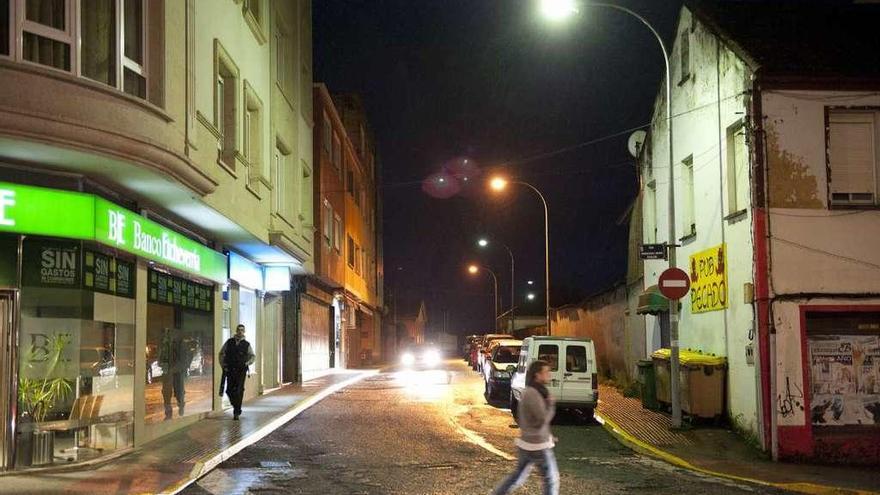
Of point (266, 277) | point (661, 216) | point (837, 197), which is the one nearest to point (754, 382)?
point (837, 197)

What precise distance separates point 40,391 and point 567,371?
10.3 m

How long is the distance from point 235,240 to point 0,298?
7870 millimetres

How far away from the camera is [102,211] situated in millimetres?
11047

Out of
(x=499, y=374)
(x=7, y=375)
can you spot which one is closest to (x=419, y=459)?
(x=7, y=375)

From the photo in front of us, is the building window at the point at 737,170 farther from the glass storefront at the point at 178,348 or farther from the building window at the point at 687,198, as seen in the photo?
the glass storefront at the point at 178,348

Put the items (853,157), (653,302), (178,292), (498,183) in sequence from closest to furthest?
(853,157)
(178,292)
(653,302)
(498,183)

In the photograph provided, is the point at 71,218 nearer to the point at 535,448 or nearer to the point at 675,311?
the point at 535,448

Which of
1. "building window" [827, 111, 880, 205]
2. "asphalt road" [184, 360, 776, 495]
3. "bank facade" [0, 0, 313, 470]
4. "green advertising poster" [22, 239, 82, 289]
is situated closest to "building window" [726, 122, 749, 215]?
"building window" [827, 111, 880, 205]

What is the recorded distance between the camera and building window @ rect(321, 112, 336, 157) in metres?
32.6

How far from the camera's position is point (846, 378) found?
46.0 feet

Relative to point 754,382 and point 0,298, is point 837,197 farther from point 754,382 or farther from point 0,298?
point 0,298

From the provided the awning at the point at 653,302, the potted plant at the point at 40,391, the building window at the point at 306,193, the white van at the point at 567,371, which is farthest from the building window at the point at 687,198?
the potted plant at the point at 40,391

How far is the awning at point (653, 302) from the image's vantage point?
19.0 meters

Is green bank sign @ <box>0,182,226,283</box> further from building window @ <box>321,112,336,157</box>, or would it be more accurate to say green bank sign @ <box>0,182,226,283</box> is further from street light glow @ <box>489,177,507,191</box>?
building window @ <box>321,112,336,157</box>
